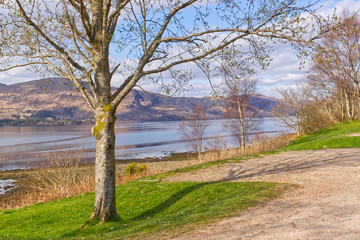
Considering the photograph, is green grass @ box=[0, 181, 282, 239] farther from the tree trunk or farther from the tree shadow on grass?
the tree trunk

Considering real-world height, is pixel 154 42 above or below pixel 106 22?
below

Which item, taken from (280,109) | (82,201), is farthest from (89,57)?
(280,109)

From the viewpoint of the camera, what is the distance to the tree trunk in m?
9.24

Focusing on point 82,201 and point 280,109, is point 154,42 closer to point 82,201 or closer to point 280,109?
point 82,201

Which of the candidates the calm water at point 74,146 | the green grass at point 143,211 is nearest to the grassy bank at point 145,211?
the green grass at point 143,211

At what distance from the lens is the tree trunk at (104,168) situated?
9.24 meters

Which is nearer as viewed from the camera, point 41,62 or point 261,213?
point 261,213

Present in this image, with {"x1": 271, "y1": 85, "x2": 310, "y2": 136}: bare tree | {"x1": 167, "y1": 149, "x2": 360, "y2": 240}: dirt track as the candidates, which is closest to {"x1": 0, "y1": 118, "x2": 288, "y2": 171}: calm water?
{"x1": 271, "y1": 85, "x2": 310, "y2": 136}: bare tree

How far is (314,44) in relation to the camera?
28.2ft

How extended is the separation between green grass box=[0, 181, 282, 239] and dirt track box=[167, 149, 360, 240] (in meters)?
0.74

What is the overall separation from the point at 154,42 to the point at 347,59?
37.1m

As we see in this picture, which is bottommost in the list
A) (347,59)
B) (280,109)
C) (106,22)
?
(280,109)

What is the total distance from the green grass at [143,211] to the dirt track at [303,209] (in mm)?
736

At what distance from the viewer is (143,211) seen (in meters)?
10.6
